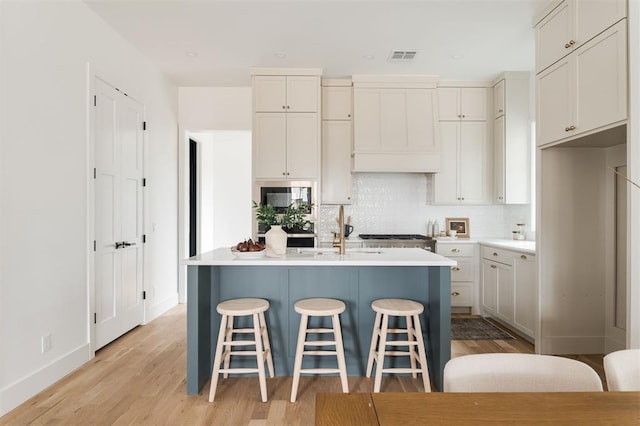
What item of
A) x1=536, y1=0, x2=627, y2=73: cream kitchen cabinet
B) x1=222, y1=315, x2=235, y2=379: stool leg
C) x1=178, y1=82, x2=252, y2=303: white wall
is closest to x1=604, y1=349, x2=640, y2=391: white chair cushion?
x1=222, y1=315, x2=235, y2=379: stool leg

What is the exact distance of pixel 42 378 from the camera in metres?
2.44

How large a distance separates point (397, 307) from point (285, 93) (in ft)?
9.79

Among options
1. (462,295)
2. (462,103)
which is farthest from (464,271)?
(462,103)

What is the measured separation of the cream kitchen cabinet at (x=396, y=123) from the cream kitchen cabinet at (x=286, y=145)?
0.56 m

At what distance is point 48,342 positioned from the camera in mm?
2514

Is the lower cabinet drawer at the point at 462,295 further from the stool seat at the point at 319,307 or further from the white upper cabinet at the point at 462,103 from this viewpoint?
the stool seat at the point at 319,307

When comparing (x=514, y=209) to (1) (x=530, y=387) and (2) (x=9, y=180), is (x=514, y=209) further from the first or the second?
(2) (x=9, y=180)

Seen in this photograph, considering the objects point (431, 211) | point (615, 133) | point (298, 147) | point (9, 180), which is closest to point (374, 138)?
point (298, 147)

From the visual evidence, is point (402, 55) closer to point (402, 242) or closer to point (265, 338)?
point (402, 242)

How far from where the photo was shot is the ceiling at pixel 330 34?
294 centimetres

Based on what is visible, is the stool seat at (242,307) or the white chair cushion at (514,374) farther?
the stool seat at (242,307)

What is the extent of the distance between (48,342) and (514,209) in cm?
505

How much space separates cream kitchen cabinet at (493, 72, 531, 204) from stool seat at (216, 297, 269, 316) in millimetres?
3389

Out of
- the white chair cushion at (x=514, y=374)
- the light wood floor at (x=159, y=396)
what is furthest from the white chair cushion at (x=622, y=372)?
the light wood floor at (x=159, y=396)
